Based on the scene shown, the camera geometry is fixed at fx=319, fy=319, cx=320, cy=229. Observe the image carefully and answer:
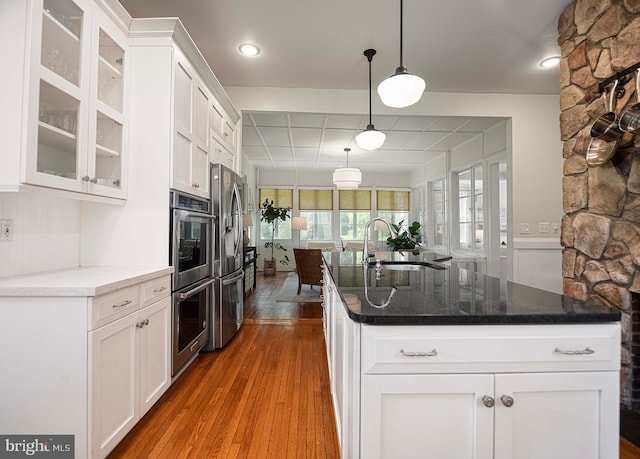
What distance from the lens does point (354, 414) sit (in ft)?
3.44

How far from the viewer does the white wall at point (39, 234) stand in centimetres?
166

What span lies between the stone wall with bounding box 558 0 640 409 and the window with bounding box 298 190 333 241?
632 cm

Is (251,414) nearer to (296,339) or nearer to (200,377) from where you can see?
(200,377)

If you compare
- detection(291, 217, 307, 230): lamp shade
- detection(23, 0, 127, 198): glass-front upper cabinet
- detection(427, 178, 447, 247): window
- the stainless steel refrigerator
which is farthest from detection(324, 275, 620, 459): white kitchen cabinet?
detection(291, 217, 307, 230): lamp shade

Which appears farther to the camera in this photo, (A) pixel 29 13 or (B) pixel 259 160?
(B) pixel 259 160

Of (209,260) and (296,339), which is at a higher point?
(209,260)

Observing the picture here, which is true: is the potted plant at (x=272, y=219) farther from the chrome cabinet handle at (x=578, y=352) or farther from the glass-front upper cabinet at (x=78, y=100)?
the chrome cabinet handle at (x=578, y=352)

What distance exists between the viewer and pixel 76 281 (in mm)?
1513

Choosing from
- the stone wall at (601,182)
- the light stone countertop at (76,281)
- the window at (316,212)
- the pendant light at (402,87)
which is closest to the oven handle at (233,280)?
the light stone countertop at (76,281)

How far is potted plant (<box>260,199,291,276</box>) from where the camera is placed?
Result: 300 inches

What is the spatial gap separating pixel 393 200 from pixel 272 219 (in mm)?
3292

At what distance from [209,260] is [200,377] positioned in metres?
0.91

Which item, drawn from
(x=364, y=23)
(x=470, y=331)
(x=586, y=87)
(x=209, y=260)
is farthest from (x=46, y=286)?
(x=586, y=87)

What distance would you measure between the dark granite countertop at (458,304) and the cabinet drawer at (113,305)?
107 centimetres
